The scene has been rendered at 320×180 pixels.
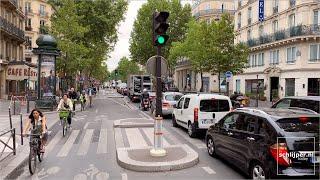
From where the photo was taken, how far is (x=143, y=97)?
89.9ft

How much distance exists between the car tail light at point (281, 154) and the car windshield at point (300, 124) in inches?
15.6

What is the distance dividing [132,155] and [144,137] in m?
3.90

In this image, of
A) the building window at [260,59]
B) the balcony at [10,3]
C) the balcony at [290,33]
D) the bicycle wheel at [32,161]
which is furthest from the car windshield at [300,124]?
the building window at [260,59]

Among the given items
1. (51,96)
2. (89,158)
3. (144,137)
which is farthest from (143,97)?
(89,158)

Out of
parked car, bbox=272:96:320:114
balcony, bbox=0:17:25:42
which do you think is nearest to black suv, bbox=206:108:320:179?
parked car, bbox=272:96:320:114

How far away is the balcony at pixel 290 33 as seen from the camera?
1385 inches

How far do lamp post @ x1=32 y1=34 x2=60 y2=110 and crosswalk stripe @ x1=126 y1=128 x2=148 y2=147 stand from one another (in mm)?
11577

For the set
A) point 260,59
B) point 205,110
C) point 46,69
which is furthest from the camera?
point 260,59

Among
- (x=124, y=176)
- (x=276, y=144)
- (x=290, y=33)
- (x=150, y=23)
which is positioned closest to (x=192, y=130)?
(x=124, y=176)

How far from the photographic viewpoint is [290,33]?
3734 centimetres

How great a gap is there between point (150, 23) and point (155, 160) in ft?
181

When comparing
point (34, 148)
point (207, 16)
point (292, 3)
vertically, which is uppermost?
point (207, 16)

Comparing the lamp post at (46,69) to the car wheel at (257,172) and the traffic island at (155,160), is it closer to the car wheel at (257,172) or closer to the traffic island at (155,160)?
the traffic island at (155,160)

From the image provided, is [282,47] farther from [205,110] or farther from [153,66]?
[153,66]
